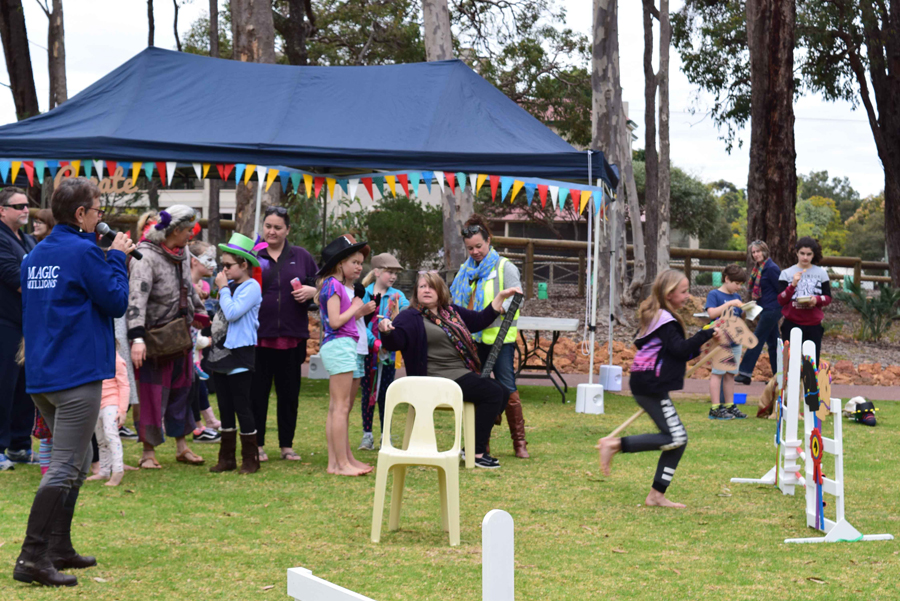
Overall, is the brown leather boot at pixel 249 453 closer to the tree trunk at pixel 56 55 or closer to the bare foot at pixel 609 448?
the bare foot at pixel 609 448

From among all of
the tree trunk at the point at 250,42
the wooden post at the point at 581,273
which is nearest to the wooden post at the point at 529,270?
the wooden post at the point at 581,273

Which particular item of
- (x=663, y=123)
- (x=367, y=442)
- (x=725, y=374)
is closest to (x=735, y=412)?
(x=725, y=374)

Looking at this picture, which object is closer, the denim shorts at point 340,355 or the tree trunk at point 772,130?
the denim shorts at point 340,355

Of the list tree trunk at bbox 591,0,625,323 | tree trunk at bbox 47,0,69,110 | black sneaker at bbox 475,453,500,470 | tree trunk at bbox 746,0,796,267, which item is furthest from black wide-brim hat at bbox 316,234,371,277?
tree trunk at bbox 47,0,69,110

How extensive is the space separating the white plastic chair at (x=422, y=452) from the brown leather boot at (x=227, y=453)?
1.90 metres

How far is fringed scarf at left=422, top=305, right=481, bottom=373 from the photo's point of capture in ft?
23.5

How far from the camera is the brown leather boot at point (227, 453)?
7.00 meters

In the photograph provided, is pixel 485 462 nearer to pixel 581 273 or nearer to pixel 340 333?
pixel 340 333

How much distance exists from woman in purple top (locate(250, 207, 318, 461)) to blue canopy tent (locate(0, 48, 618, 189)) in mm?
2698

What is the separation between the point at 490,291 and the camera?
776 centimetres

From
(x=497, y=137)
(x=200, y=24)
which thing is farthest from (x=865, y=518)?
(x=200, y=24)

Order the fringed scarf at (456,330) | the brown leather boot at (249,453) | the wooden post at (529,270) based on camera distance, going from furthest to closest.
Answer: the wooden post at (529,270) < the fringed scarf at (456,330) < the brown leather boot at (249,453)

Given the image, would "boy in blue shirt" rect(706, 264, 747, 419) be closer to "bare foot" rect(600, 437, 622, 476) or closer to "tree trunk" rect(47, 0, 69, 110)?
"bare foot" rect(600, 437, 622, 476)

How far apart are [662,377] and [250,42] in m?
9.79
